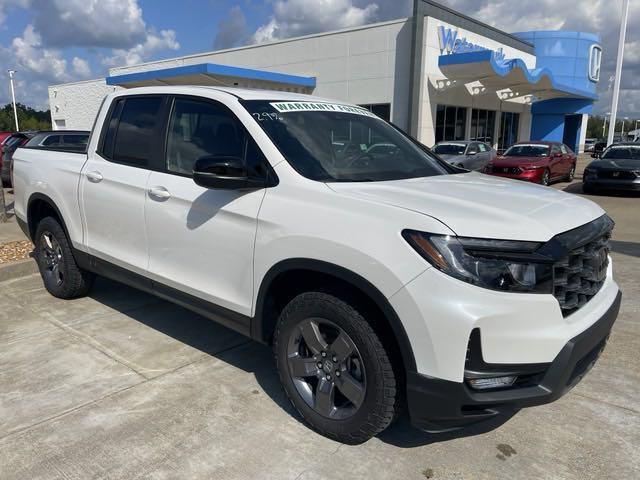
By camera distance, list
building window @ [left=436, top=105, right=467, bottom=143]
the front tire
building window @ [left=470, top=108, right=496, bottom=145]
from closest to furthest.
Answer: the front tire < building window @ [left=436, top=105, right=467, bottom=143] < building window @ [left=470, top=108, right=496, bottom=145]

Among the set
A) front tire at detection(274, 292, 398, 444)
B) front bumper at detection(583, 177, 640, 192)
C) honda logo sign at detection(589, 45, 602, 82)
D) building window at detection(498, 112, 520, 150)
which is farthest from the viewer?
honda logo sign at detection(589, 45, 602, 82)

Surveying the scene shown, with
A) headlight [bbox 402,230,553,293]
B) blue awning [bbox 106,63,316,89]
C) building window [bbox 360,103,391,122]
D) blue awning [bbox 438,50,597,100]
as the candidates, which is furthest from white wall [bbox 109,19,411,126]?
headlight [bbox 402,230,553,293]

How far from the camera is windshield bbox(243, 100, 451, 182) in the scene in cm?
306

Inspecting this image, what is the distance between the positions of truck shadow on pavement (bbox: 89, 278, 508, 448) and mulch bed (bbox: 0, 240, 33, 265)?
140 centimetres

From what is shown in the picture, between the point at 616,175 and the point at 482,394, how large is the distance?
14.0 m

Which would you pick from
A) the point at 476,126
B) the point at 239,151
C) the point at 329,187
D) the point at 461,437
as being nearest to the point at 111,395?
the point at 239,151

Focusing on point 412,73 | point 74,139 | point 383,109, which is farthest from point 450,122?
point 74,139

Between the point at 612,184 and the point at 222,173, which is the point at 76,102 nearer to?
the point at 612,184

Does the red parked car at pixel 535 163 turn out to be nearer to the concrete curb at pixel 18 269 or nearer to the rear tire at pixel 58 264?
the concrete curb at pixel 18 269

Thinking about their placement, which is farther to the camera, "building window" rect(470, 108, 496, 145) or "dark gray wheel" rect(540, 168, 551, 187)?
"building window" rect(470, 108, 496, 145)

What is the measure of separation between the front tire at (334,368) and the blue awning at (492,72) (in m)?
19.5

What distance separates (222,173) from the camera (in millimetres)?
2891

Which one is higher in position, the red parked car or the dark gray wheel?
A: the red parked car

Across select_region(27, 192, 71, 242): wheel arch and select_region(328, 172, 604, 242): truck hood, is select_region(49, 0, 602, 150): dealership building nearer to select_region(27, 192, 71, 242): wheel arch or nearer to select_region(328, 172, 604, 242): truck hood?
select_region(27, 192, 71, 242): wheel arch
